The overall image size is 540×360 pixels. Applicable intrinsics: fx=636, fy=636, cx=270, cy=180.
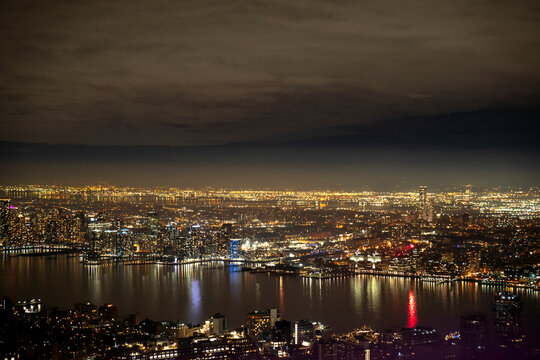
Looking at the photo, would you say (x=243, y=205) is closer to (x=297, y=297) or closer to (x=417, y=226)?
(x=417, y=226)

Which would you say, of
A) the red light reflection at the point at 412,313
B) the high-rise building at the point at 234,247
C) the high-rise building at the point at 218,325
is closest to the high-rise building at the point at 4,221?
the high-rise building at the point at 234,247

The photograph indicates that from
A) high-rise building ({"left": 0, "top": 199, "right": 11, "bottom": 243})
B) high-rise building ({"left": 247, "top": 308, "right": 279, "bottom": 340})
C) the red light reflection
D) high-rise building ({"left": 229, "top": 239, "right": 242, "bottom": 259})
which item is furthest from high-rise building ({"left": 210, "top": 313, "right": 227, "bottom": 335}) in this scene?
high-rise building ({"left": 229, "top": 239, "right": 242, "bottom": 259})

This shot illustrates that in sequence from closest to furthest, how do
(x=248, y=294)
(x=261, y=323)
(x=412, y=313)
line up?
(x=261, y=323), (x=412, y=313), (x=248, y=294)

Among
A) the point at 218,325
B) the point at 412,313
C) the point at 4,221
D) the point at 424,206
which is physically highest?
the point at 424,206

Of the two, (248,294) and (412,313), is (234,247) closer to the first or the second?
(248,294)

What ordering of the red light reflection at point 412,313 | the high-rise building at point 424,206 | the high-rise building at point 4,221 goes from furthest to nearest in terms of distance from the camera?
the high-rise building at point 4,221, the high-rise building at point 424,206, the red light reflection at point 412,313

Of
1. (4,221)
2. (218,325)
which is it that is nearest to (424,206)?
(218,325)

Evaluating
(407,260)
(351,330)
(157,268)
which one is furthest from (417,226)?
(351,330)

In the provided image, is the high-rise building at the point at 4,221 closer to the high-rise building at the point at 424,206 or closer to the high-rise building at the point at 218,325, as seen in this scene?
the high-rise building at the point at 218,325

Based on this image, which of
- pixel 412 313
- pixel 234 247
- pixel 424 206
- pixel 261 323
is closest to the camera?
pixel 261 323
